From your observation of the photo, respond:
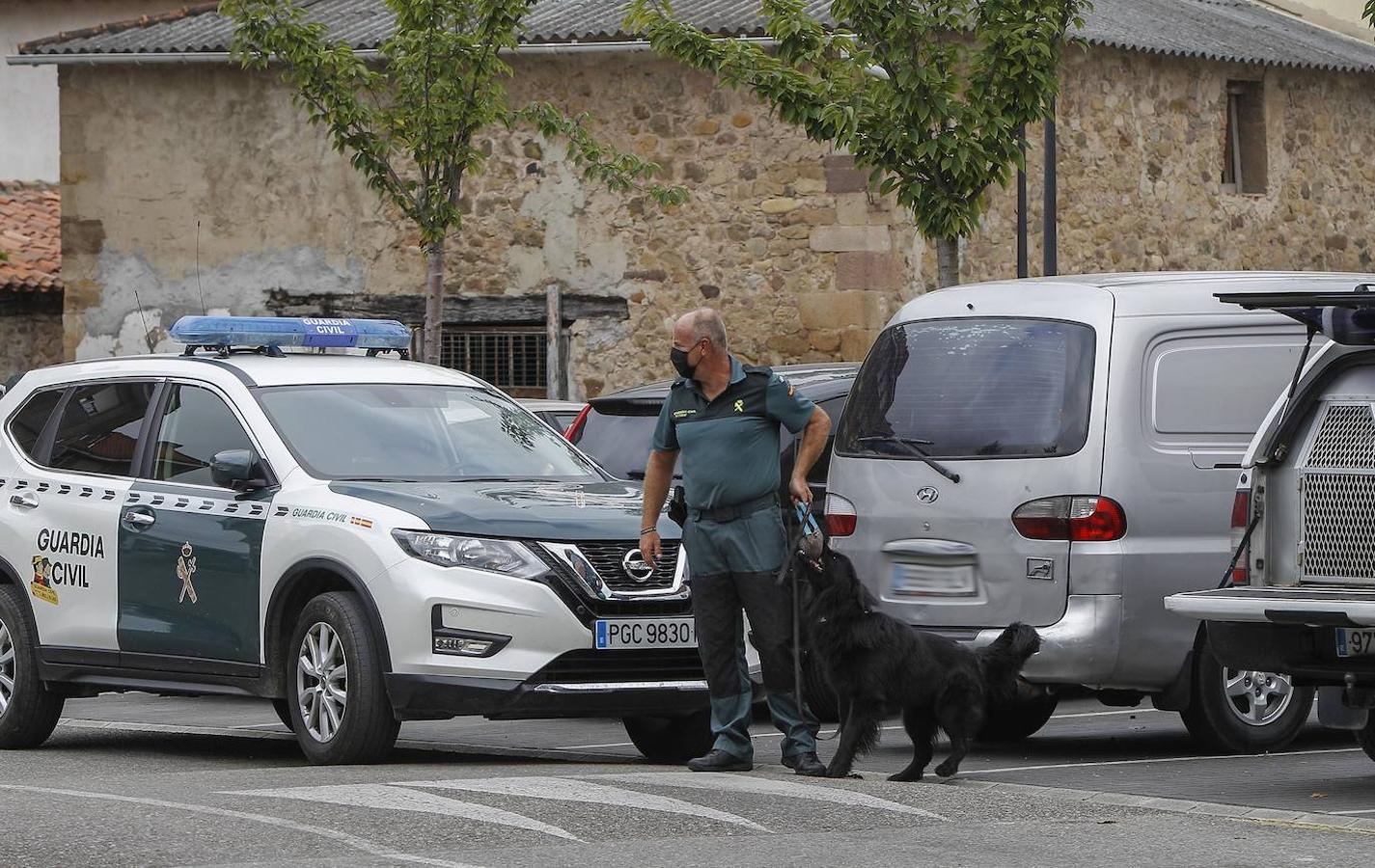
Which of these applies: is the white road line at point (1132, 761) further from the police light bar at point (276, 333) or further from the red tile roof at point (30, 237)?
the red tile roof at point (30, 237)

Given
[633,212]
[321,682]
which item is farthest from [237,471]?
[633,212]

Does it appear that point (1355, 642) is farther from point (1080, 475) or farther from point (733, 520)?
point (733, 520)

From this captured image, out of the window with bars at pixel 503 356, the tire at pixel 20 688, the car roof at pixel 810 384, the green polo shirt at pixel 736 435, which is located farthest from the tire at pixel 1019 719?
the window with bars at pixel 503 356

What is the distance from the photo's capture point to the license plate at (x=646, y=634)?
9.83 metres

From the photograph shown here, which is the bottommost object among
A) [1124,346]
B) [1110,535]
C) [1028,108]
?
[1110,535]

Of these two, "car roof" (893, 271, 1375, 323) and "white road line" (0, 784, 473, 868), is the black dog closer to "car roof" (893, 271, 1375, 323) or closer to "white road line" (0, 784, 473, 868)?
"car roof" (893, 271, 1375, 323)

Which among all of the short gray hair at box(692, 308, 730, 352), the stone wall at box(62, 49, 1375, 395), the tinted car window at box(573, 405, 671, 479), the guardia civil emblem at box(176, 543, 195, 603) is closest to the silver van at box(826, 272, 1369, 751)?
the short gray hair at box(692, 308, 730, 352)

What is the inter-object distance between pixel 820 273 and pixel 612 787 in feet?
47.2

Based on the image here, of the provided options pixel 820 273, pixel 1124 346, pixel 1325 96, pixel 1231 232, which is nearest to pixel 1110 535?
pixel 1124 346

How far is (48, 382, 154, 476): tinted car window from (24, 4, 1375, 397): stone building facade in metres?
11.7

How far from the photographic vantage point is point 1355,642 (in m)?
8.90

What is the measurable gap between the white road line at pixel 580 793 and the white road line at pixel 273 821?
0.77 metres

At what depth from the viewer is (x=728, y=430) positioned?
961 cm

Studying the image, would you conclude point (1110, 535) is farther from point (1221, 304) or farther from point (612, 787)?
point (612, 787)
